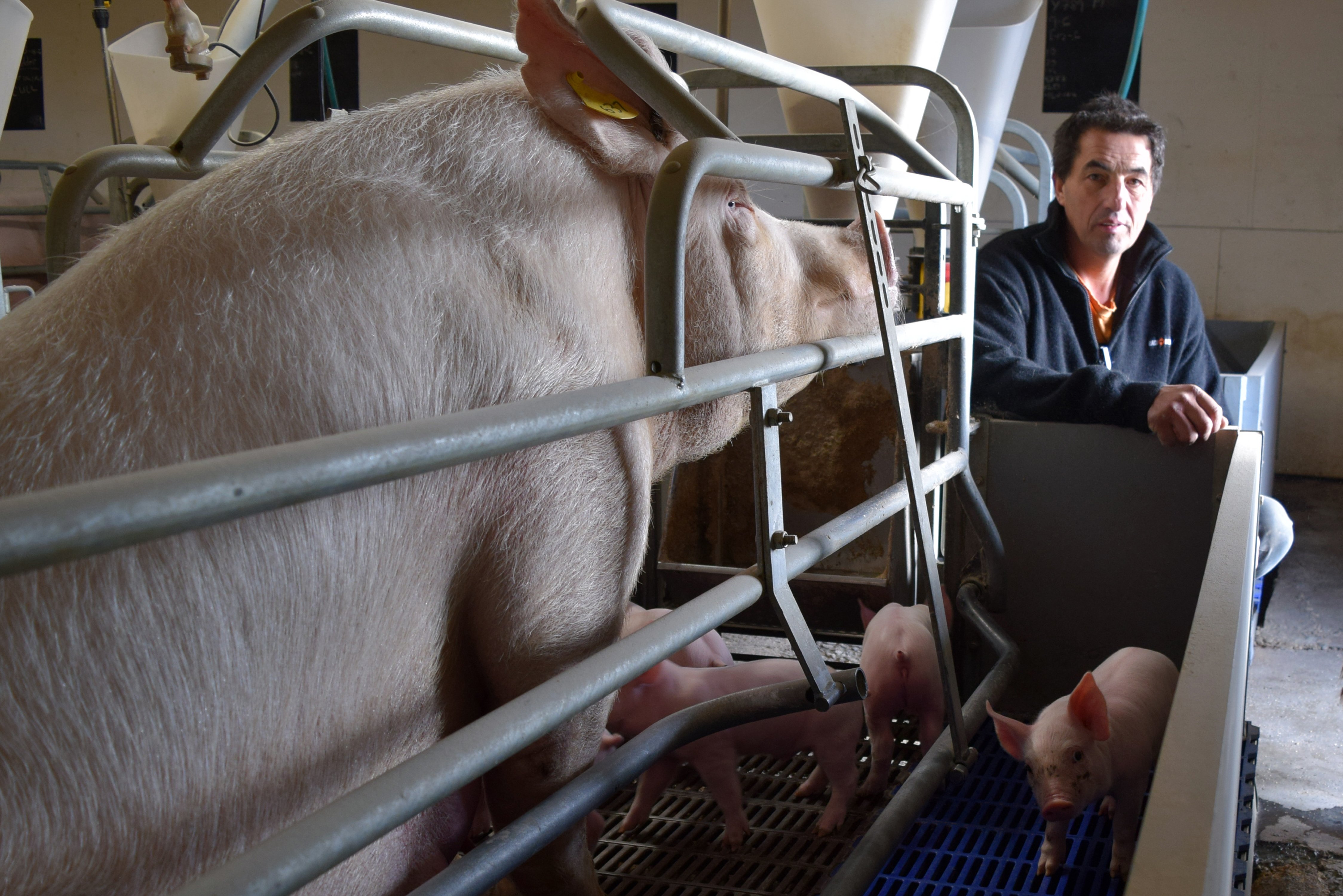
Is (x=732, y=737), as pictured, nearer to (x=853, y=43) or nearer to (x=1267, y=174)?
(x=853, y=43)

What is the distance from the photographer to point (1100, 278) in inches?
138

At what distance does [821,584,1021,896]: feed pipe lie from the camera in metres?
1.71

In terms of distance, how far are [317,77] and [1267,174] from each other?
7.69 meters

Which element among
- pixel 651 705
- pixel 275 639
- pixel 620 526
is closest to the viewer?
pixel 275 639

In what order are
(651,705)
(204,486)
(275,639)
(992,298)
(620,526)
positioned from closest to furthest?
(204,486) < (275,639) < (620,526) < (651,705) < (992,298)

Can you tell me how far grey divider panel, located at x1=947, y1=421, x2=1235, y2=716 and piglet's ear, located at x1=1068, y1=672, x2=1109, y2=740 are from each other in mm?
779

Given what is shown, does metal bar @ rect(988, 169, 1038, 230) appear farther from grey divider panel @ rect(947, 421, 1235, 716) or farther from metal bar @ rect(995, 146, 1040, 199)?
grey divider panel @ rect(947, 421, 1235, 716)

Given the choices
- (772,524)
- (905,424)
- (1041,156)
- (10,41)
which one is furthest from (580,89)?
(1041,156)

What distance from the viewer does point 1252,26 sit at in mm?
7418

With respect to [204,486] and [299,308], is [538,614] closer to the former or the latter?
[299,308]

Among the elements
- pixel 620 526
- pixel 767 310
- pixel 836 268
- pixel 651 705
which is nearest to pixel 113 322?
pixel 620 526

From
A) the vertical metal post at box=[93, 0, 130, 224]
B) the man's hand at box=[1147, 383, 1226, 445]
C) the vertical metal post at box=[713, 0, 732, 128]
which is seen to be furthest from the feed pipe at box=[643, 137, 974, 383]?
the vertical metal post at box=[93, 0, 130, 224]

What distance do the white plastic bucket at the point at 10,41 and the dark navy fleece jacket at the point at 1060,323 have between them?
8.18 ft

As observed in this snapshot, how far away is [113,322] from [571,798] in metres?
0.73
